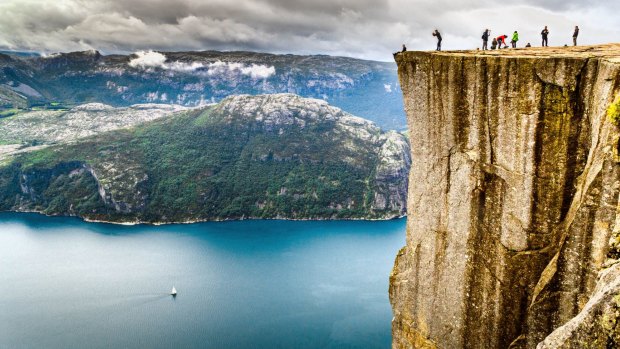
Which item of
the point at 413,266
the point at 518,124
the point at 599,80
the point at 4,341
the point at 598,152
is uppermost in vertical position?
the point at 599,80

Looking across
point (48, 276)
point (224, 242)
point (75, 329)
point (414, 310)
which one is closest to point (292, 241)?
point (224, 242)

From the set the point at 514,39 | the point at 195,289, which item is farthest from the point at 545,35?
the point at 195,289

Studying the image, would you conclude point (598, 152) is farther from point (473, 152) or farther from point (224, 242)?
point (224, 242)

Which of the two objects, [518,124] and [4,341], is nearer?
[518,124]

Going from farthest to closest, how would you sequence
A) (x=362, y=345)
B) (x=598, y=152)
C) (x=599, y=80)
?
(x=362, y=345) → (x=599, y=80) → (x=598, y=152)

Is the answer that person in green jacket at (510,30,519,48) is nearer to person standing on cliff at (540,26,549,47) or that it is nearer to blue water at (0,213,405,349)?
person standing on cliff at (540,26,549,47)

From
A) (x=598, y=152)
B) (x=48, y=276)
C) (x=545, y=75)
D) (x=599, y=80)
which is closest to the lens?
(x=598, y=152)

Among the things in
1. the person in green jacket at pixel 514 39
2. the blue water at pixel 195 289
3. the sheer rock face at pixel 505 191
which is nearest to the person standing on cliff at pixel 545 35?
the person in green jacket at pixel 514 39
